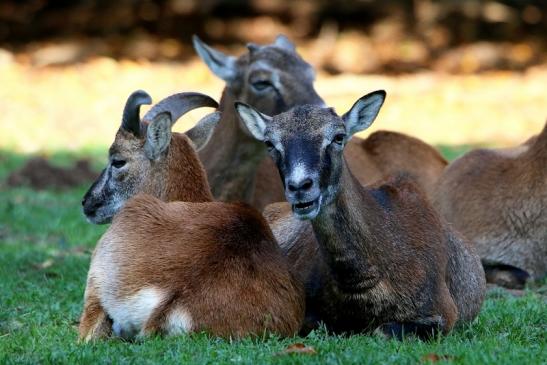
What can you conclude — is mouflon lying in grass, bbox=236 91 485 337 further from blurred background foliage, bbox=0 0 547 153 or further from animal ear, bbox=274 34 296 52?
blurred background foliage, bbox=0 0 547 153

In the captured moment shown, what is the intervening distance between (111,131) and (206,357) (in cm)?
1307

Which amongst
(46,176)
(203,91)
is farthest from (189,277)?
(203,91)

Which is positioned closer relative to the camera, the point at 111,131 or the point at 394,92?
the point at 111,131

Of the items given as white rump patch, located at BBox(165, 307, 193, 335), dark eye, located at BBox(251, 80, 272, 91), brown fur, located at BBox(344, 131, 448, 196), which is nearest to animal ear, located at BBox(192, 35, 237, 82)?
dark eye, located at BBox(251, 80, 272, 91)

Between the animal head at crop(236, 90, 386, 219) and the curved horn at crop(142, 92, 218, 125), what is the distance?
4.77ft

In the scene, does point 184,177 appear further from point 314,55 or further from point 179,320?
point 314,55

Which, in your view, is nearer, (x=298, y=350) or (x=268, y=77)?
(x=298, y=350)

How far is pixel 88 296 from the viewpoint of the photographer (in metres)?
7.10

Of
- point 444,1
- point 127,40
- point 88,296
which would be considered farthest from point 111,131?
point 88,296

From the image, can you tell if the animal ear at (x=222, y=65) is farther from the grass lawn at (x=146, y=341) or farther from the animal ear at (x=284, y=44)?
the grass lawn at (x=146, y=341)

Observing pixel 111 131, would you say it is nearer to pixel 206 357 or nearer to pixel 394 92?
pixel 394 92

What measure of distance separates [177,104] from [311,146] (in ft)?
7.38

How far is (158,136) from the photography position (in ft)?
27.2

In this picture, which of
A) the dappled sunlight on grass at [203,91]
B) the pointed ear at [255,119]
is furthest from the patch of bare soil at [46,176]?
the pointed ear at [255,119]
